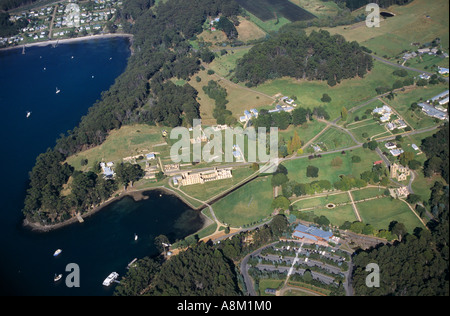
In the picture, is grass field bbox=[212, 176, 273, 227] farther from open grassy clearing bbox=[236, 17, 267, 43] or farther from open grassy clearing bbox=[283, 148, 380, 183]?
open grassy clearing bbox=[236, 17, 267, 43]

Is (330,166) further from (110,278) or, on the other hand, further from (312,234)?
(110,278)

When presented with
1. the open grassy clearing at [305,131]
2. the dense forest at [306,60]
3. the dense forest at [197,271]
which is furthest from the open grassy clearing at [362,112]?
the dense forest at [197,271]

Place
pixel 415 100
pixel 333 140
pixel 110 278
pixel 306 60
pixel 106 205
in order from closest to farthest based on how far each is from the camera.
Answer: pixel 110 278, pixel 106 205, pixel 333 140, pixel 415 100, pixel 306 60

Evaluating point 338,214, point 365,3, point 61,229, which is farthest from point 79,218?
point 365,3

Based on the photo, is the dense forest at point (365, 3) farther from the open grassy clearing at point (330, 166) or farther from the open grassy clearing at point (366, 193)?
the open grassy clearing at point (366, 193)

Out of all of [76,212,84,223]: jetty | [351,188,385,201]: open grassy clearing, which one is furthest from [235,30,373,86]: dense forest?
[76,212,84,223]: jetty
